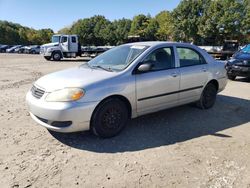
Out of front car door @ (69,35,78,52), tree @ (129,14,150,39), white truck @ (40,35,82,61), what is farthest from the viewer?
tree @ (129,14,150,39)

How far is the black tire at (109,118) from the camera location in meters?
4.24

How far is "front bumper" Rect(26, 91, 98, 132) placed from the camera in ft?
13.0

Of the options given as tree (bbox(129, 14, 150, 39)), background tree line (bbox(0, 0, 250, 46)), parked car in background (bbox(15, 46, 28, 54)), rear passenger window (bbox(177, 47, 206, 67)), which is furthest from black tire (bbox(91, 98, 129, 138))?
tree (bbox(129, 14, 150, 39))

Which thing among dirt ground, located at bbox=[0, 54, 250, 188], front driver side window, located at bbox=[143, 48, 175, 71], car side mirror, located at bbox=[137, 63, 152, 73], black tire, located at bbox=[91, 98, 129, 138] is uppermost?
front driver side window, located at bbox=[143, 48, 175, 71]

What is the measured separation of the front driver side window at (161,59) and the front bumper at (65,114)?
4.74 ft

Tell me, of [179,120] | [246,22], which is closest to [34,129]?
[179,120]

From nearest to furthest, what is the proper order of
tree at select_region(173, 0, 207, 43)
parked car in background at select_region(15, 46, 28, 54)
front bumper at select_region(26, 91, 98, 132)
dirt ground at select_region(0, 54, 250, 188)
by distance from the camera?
dirt ground at select_region(0, 54, 250, 188) → front bumper at select_region(26, 91, 98, 132) → tree at select_region(173, 0, 207, 43) → parked car in background at select_region(15, 46, 28, 54)

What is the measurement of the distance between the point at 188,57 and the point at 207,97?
1.12 meters

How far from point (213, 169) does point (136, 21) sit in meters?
56.6

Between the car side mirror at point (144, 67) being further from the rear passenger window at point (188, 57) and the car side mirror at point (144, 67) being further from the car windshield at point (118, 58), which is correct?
the rear passenger window at point (188, 57)

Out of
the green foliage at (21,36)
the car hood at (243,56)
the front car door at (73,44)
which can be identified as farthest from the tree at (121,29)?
the car hood at (243,56)

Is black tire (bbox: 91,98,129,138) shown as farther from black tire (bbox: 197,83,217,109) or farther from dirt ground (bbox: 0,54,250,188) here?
black tire (bbox: 197,83,217,109)

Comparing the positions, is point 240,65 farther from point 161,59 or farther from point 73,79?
point 73,79

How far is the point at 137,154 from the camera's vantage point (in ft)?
13.0
